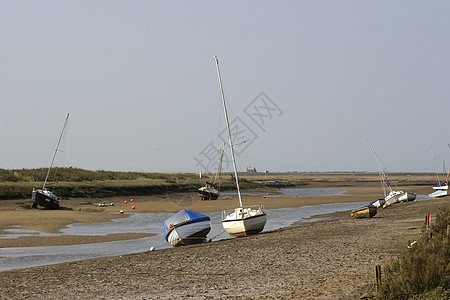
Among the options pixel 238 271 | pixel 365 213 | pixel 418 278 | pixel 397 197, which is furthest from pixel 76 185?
pixel 418 278

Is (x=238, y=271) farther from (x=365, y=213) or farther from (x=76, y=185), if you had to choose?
(x=76, y=185)

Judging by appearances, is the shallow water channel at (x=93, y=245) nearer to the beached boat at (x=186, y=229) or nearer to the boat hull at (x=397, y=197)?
the beached boat at (x=186, y=229)

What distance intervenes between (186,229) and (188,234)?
11.4 inches

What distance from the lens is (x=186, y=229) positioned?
27438 mm

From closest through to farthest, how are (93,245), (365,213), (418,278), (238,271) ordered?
(418,278) < (238,271) < (93,245) < (365,213)

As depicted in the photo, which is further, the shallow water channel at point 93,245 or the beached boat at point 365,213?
the beached boat at point 365,213

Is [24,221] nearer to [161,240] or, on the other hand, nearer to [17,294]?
[161,240]

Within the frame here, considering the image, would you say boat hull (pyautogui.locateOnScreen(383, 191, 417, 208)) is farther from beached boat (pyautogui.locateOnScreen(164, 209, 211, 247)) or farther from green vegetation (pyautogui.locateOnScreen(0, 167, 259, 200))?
beached boat (pyautogui.locateOnScreen(164, 209, 211, 247))

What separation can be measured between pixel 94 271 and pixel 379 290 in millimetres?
9840

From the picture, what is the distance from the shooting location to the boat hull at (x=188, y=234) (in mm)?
27188

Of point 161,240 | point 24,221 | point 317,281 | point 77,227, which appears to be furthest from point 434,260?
point 24,221

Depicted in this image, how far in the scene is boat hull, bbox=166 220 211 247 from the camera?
27.2 metres

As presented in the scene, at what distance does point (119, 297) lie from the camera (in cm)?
1443

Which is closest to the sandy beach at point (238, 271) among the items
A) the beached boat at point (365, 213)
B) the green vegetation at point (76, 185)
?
the beached boat at point (365, 213)
